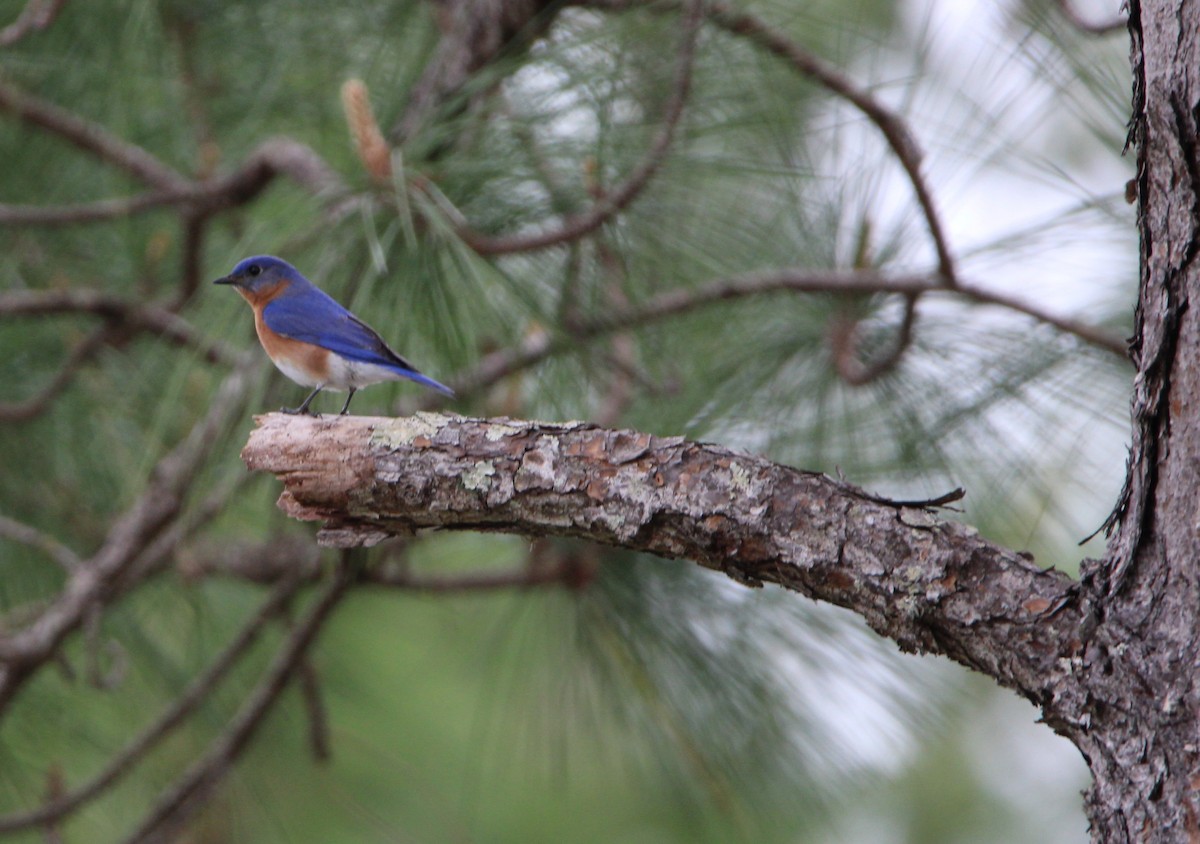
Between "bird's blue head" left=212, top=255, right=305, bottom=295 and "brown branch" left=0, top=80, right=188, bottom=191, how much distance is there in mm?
603

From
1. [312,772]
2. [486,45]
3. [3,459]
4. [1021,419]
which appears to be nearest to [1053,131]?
[1021,419]

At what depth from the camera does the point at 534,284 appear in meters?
1.85

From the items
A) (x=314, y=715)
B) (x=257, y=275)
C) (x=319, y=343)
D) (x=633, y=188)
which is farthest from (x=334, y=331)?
(x=314, y=715)

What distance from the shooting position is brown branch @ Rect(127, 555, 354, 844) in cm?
214

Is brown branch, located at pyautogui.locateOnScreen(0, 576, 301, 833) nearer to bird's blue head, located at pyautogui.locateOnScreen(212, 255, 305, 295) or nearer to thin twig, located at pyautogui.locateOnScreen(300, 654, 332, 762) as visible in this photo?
thin twig, located at pyautogui.locateOnScreen(300, 654, 332, 762)

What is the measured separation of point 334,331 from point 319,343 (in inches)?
1.0

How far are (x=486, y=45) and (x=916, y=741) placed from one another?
1.42 m

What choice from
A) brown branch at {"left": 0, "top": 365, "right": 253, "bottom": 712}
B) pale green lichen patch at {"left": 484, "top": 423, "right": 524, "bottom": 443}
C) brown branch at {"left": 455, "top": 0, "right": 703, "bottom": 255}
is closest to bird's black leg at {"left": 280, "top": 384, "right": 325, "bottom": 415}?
brown branch at {"left": 455, "top": 0, "right": 703, "bottom": 255}

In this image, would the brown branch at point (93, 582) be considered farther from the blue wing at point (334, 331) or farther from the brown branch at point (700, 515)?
the brown branch at point (700, 515)

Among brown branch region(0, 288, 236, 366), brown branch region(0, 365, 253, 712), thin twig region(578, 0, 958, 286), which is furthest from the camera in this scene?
brown branch region(0, 288, 236, 366)

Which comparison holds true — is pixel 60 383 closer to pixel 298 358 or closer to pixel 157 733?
pixel 157 733

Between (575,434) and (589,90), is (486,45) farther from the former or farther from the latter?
(575,434)

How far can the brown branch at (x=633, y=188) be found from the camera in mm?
1513

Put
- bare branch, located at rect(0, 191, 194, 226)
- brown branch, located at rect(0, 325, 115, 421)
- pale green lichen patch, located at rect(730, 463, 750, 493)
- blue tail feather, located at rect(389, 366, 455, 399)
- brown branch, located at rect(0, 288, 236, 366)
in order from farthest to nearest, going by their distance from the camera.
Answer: brown branch, located at rect(0, 325, 115, 421), brown branch, located at rect(0, 288, 236, 366), bare branch, located at rect(0, 191, 194, 226), blue tail feather, located at rect(389, 366, 455, 399), pale green lichen patch, located at rect(730, 463, 750, 493)
